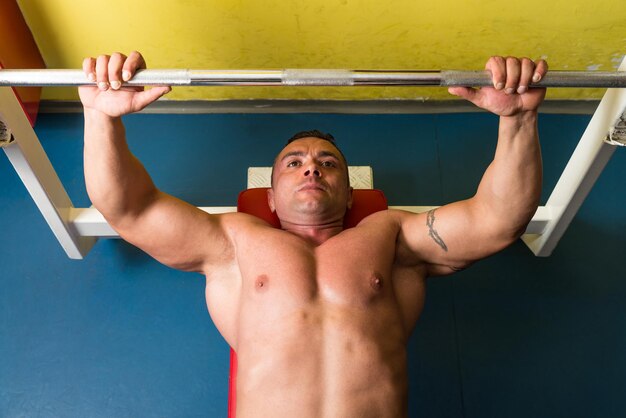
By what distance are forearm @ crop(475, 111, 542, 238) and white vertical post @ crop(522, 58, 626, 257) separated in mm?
373

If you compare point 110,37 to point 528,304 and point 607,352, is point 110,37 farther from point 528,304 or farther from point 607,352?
point 607,352

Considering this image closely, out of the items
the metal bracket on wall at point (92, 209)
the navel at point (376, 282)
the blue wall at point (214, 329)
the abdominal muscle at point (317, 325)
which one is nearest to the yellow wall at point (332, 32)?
the blue wall at point (214, 329)

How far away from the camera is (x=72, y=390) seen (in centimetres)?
198

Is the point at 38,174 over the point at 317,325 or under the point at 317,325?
over

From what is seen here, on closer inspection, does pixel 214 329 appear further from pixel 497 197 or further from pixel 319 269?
pixel 497 197

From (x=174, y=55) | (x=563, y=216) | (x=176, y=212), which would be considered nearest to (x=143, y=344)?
(x=176, y=212)

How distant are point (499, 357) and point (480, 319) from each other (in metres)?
0.15

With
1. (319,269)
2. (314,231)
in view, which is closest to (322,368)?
(319,269)

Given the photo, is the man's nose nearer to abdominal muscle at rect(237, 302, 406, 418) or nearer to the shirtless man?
the shirtless man

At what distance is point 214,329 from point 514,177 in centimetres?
119

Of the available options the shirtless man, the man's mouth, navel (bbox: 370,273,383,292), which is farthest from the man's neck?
navel (bbox: 370,273,383,292)

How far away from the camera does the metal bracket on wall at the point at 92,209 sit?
171 centimetres

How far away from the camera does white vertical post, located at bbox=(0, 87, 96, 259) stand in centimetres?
171

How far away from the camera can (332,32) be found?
2244 millimetres
